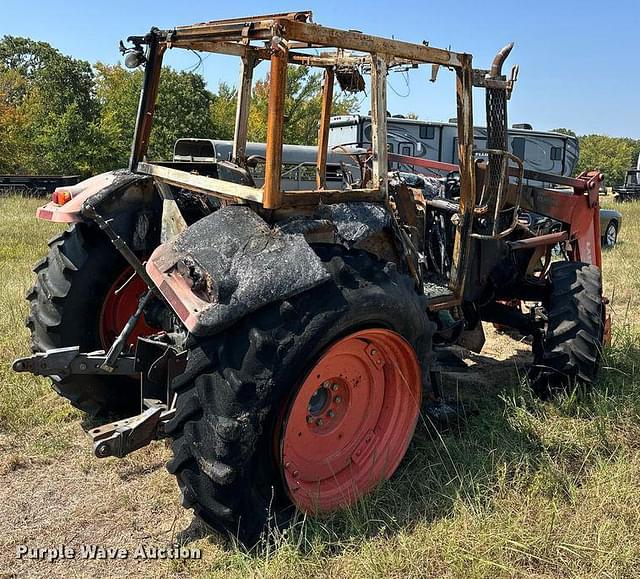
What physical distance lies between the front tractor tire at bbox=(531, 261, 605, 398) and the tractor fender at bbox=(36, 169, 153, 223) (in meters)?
2.89

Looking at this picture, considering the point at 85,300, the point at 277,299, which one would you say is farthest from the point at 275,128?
the point at 85,300

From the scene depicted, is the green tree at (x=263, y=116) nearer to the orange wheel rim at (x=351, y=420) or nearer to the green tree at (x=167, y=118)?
the green tree at (x=167, y=118)

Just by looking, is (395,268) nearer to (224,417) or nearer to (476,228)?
(224,417)

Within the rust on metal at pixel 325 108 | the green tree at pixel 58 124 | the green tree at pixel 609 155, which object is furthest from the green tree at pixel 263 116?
the green tree at pixel 609 155

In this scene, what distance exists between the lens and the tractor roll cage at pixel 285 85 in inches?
110

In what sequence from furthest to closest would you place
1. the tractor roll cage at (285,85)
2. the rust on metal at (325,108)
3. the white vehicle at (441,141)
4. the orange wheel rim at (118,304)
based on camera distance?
the white vehicle at (441,141), the rust on metal at (325,108), the orange wheel rim at (118,304), the tractor roll cage at (285,85)

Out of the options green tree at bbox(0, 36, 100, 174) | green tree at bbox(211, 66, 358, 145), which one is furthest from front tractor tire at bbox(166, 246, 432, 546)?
green tree at bbox(0, 36, 100, 174)

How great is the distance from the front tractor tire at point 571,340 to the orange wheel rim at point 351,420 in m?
1.45

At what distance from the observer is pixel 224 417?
2631 millimetres

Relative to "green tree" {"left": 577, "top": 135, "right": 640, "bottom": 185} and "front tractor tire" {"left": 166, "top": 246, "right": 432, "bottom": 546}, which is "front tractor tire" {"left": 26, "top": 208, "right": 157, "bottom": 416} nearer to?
"front tractor tire" {"left": 166, "top": 246, "right": 432, "bottom": 546}

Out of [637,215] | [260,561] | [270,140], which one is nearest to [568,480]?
[260,561]

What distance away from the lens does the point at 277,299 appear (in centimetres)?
268

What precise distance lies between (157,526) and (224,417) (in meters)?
0.97

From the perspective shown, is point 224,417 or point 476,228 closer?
point 224,417
